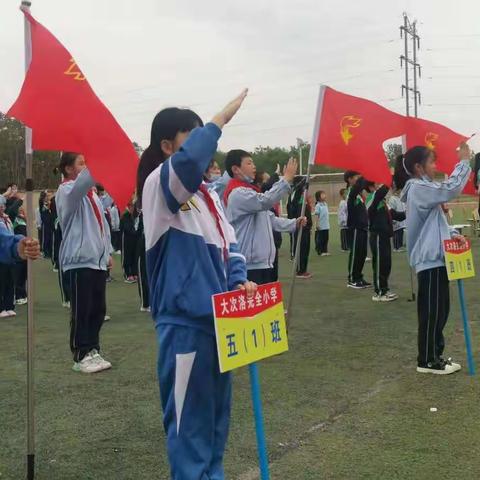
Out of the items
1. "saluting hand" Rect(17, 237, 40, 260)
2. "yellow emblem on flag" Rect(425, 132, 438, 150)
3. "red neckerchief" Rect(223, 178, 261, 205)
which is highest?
"yellow emblem on flag" Rect(425, 132, 438, 150)

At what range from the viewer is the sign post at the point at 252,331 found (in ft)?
8.34

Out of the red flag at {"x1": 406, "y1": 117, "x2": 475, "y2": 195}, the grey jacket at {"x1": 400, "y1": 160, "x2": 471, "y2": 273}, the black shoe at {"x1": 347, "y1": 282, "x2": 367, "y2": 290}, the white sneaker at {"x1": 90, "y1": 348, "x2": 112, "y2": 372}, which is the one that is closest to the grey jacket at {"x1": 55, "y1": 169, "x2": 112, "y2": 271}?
the white sneaker at {"x1": 90, "y1": 348, "x2": 112, "y2": 372}

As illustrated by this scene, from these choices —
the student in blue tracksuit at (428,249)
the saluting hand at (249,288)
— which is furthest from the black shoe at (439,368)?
the saluting hand at (249,288)

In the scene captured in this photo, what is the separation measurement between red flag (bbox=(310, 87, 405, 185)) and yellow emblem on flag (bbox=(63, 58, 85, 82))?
3.27m

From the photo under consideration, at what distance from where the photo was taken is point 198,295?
254 cm

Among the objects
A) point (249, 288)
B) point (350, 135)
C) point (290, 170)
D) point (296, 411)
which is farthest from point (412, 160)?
point (249, 288)

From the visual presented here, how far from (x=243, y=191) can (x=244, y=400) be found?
7.57 feet

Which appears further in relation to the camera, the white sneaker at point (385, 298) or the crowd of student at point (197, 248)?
the white sneaker at point (385, 298)

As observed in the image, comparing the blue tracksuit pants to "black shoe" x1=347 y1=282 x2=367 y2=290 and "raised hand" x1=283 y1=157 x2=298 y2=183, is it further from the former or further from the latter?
"black shoe" x1=347 y1=282 x2=367 y2=290

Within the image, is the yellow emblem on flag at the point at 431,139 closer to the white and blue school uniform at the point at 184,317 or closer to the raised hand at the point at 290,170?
the raised hand at the point at 290,170

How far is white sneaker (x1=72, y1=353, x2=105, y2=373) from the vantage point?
18.2ft

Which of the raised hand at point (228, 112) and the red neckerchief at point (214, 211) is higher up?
the raised hand at point (228, 112)

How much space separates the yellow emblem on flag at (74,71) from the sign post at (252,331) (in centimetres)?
171

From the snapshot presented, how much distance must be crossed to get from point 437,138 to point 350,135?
122 cm
